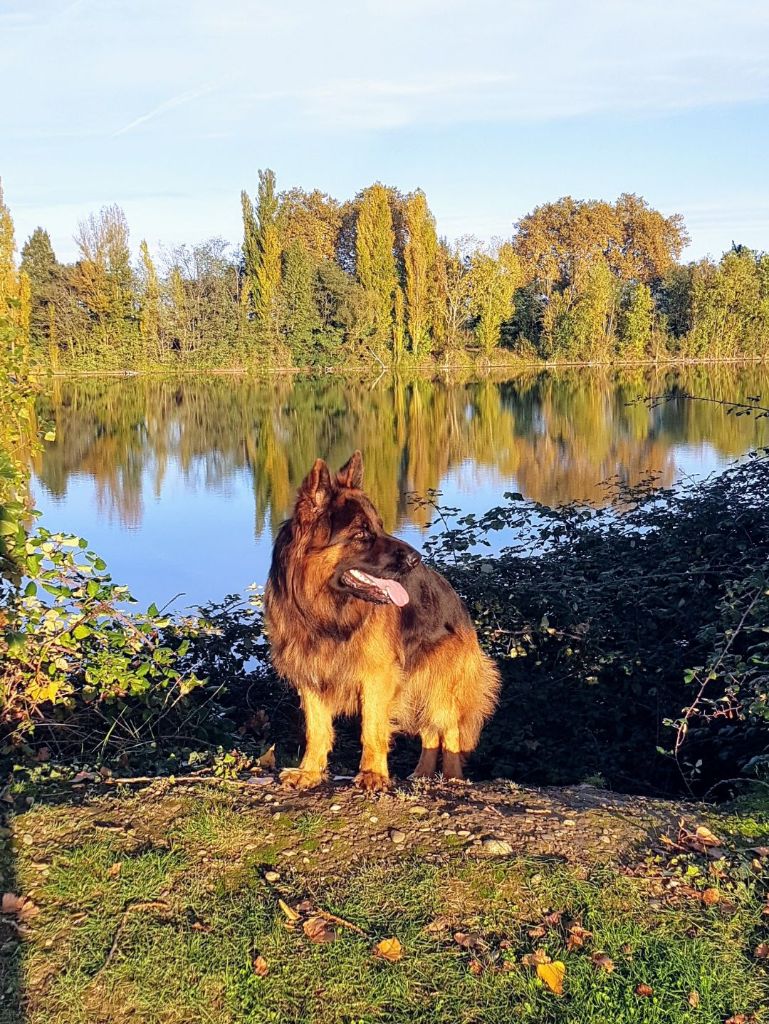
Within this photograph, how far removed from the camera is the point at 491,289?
63625 millimetres

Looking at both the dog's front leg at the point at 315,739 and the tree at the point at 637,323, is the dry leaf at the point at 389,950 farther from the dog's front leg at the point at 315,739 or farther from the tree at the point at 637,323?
the tree at the point at 637,323

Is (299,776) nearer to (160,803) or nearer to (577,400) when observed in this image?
(160,803)

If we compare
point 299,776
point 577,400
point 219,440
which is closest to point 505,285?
point 577,400

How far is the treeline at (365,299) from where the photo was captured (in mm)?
59531

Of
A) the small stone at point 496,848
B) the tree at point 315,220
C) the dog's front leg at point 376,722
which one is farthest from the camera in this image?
the tree at point 315,220

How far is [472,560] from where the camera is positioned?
8438 millimetres

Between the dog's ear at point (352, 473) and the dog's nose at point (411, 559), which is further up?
the dog's ear at point (352, 473)

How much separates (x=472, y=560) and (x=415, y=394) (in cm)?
3734

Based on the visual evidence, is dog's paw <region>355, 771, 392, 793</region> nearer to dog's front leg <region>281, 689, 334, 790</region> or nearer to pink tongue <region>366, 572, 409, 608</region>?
dog's front leg <region>281, 689, 334, 790</region>

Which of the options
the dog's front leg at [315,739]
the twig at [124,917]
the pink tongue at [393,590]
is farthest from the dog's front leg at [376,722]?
the twig at [124,917]

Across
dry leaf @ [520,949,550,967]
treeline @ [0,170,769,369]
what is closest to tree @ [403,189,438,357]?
treeline @ [0,170,769,369]

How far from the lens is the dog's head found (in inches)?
171

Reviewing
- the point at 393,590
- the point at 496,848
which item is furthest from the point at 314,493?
the point at 496,848

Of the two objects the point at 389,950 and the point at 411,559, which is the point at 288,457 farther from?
the point at 389,950
